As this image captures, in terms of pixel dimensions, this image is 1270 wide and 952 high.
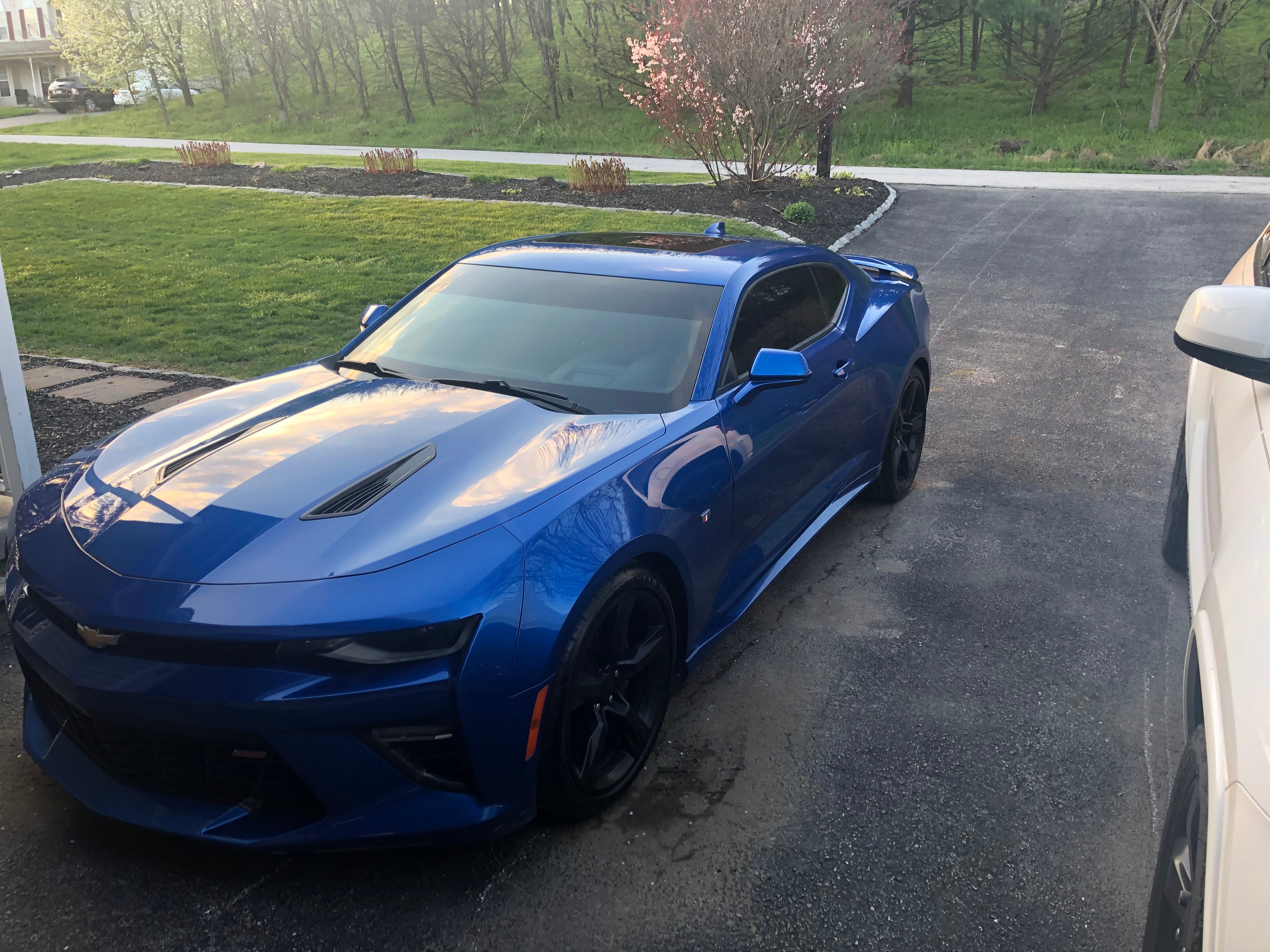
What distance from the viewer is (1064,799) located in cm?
304

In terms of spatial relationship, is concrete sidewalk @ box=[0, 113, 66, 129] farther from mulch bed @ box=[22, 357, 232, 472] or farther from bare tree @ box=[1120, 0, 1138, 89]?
bare tree @ box=[1120, 0, 1138, 89]

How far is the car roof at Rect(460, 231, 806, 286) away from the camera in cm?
397

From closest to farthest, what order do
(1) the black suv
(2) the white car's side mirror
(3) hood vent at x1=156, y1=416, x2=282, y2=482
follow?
(2) the white car's side mirror < (3) hood vent at x1=156, y1=416, x2=282, y2=482 < (1) the black suv

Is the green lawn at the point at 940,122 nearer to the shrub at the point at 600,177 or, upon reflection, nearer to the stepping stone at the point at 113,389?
the shrub at the point at 600,177

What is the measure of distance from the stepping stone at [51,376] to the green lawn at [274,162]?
10.3 m

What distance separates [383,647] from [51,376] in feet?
19.9

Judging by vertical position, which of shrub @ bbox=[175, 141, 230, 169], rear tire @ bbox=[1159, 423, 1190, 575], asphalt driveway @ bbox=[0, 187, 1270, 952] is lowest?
asphalt driveway @ bbox=[0, 187, 1270, 952]

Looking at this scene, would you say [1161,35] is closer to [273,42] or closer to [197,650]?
[273,42]

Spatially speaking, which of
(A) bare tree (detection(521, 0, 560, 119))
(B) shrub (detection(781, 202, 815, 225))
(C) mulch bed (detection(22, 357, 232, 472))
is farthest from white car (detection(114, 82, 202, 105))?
(C) mulch bed (detection(22, 357, 232, 472))

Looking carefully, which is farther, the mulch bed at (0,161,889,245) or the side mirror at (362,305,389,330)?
the mulch bed at (0,161,889,245)

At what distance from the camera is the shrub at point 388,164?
16359mm

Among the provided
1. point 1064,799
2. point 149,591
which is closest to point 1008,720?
point 1064,799

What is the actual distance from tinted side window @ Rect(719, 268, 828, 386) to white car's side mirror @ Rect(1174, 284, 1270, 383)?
156 centimetres

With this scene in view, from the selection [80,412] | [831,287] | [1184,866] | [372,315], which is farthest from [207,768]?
[80,412]
